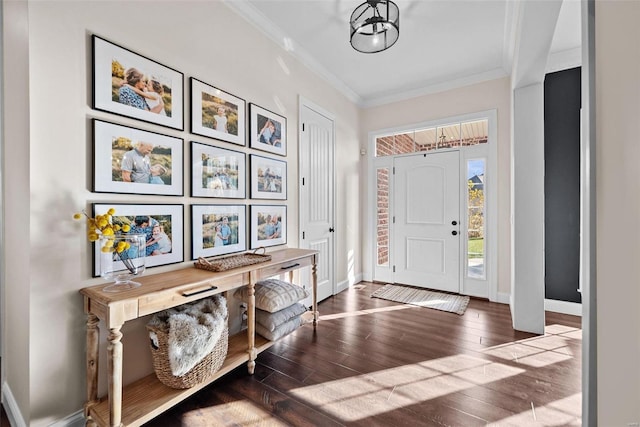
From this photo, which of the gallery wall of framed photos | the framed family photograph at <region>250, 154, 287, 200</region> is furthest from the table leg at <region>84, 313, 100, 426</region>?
the framed family photograph at <region>250, 154, 287, 200</region>

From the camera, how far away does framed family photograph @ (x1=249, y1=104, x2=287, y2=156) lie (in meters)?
2.60

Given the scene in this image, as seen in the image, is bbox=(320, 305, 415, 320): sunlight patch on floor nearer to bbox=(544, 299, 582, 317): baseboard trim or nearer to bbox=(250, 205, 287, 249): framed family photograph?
bbox=(250, 205, 287, 249): framed family photograph

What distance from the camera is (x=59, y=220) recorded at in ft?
4.73

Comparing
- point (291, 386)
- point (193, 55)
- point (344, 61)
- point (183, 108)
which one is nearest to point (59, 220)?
point (183, 108)

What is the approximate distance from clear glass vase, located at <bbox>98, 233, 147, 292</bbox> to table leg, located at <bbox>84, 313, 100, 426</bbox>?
0.19m

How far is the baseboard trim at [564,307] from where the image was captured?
3131mm

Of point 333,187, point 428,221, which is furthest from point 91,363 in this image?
point 428,221

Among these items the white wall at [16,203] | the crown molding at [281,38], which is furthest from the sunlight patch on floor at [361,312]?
the crown molding at [281,38]

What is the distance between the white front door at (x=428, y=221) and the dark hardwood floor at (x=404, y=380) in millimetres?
1113

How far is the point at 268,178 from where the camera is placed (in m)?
2.77

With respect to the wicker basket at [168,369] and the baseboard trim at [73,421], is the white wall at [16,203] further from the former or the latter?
the wicker basket at [168,369]

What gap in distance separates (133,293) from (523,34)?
3.08 metres

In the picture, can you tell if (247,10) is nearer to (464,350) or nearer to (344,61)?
(344,61)

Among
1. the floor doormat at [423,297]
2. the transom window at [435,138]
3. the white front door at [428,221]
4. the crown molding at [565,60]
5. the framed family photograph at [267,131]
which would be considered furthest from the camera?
the white front door at [428,221]
